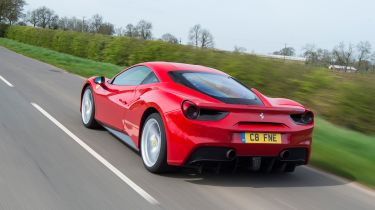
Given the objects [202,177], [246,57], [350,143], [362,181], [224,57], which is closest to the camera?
[202,177]

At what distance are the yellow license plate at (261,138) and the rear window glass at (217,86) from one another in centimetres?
44

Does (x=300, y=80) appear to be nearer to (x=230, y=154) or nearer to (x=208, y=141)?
(x=230, y=154)

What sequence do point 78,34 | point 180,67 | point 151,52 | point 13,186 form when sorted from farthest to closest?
1. point 78,34
2. point 151,52
3. point 180,67
4. point 13,186

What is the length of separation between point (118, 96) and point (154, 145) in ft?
4.50

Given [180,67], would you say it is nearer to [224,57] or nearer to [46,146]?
[46,146]

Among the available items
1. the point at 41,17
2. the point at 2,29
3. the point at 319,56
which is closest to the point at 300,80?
the point at 319,56

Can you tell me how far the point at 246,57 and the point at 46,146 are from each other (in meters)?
8.87

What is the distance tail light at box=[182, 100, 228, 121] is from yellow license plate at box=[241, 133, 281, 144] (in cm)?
33

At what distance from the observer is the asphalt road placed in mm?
4496

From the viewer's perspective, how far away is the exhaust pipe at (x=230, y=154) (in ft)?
16.5

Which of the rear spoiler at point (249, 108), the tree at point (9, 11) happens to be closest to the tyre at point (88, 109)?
the rear spoiler at point (249, 108)

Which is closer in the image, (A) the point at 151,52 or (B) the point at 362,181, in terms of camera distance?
(B) the point at 362,181

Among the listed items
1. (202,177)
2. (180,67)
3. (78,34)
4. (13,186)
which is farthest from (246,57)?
(78,34)

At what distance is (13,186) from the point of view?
474cm
